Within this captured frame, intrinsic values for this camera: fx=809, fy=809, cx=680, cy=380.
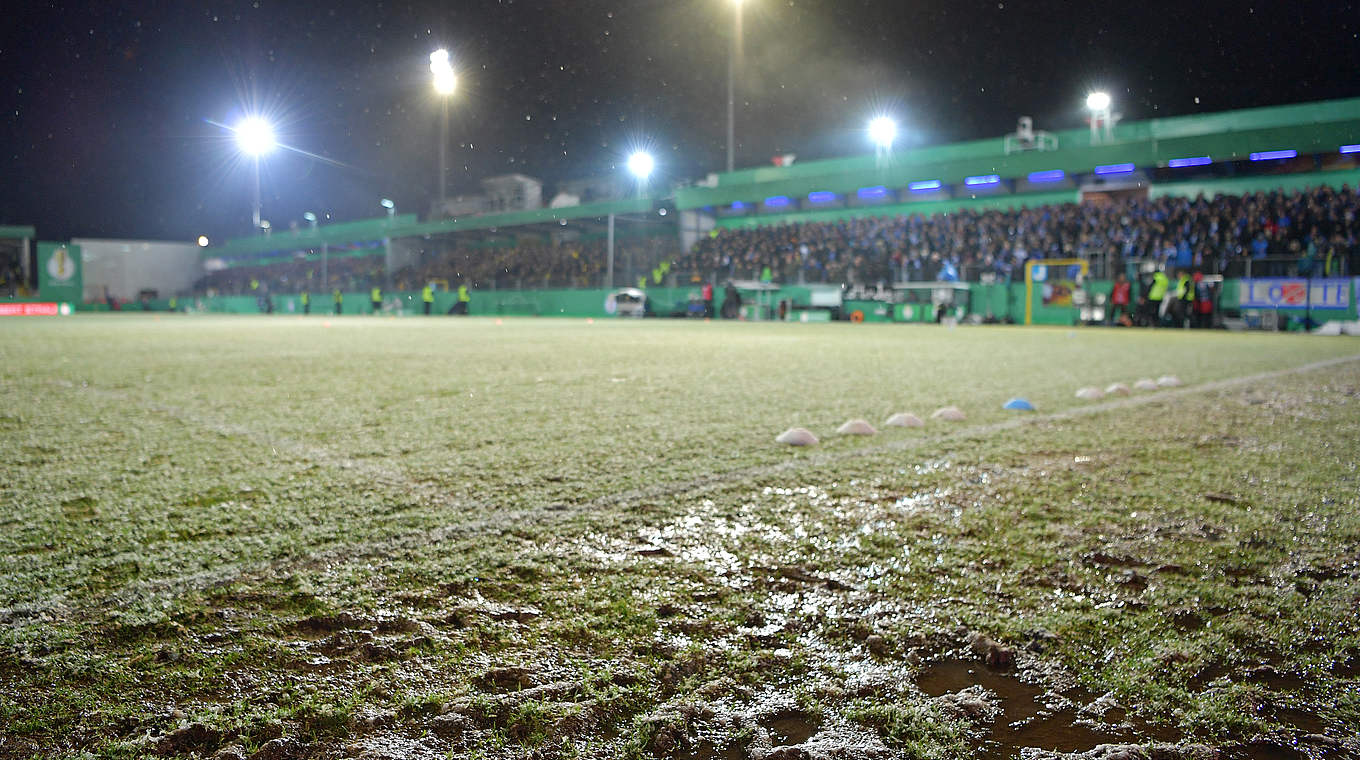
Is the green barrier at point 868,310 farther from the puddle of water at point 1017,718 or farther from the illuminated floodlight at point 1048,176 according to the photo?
the puddle of water at point 1017,718

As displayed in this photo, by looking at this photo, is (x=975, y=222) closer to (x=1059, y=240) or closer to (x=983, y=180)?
(x=983, y=180)

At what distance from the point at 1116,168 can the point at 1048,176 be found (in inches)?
93.4

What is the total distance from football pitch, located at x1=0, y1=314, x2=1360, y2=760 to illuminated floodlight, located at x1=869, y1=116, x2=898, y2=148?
31.8 meters

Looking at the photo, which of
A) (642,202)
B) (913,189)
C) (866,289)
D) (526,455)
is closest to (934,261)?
(866,289)

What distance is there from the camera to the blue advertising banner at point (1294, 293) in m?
19.5

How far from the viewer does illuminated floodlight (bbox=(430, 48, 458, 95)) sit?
2711cm

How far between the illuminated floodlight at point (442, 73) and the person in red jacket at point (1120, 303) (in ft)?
71.4

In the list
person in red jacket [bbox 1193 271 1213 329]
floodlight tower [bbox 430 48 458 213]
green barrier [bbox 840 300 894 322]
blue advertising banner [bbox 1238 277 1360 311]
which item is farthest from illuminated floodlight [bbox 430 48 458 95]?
blue advertising banner [bbox 1238 277 1360 311]

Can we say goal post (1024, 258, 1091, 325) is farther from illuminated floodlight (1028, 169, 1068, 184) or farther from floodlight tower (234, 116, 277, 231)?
floodlight tower (234, 116, 277, 231)

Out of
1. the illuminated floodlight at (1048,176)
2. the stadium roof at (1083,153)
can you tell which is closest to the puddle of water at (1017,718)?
the stadium roof at (1083,153)

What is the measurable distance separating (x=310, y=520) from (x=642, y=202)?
33.6m

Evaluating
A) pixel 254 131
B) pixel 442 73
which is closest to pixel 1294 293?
pixel 442 73

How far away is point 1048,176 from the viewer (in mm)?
27047

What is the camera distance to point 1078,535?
7.50 ft
